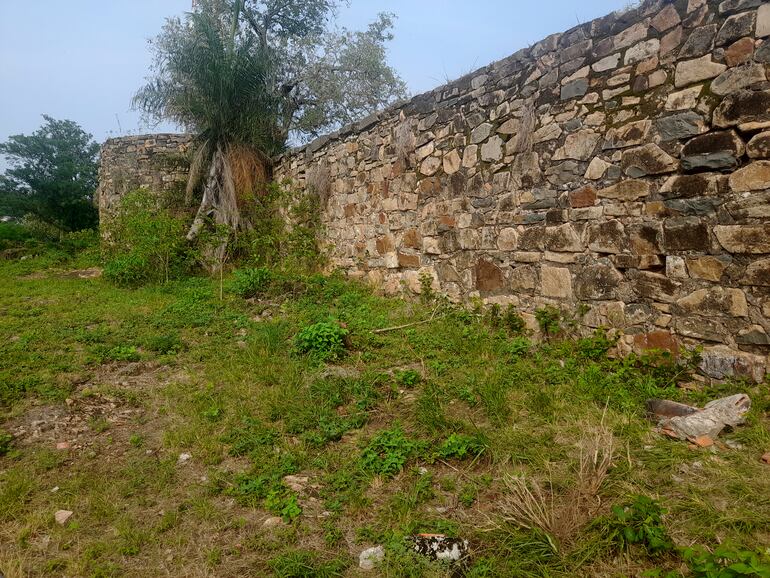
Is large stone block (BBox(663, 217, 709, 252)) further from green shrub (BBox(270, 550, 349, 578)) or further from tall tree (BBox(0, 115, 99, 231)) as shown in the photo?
tall tree (BBox(0, 115, 99, 231))

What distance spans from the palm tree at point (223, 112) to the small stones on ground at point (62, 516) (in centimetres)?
670

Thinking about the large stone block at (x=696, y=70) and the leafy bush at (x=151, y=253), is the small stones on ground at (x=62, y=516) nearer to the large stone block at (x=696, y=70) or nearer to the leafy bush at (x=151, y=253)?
the large stone block at (x=696, y=70)

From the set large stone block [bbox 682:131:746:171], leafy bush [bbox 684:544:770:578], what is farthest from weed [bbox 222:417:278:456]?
large stone block [bbox 682:131:746:171]

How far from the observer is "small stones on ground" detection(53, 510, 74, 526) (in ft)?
7.88

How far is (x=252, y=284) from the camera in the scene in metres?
6.53

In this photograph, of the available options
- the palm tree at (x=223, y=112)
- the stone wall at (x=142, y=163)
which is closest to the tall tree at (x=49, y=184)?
the stone wall at (x=142, y=163)

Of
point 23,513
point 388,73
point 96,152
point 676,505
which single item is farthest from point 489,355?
point 96,152

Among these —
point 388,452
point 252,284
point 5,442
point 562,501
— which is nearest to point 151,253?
point 252,284

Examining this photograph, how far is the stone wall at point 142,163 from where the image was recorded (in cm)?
1095

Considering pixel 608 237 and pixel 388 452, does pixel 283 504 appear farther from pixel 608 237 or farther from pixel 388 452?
pixel 608 237

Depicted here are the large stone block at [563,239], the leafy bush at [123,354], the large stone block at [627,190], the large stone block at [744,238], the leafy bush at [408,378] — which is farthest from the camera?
the leafy bush at [123,354]

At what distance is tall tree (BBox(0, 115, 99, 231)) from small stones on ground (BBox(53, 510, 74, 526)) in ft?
45.1

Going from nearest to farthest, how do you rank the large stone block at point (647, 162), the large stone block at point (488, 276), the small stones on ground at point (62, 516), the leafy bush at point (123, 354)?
the small stones on ground at point (62, 516) < the large stone block at point (647, 162) < the leafy bush at point (123, 354) < the large stone block at point (488, 276)

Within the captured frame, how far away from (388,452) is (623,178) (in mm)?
2458
